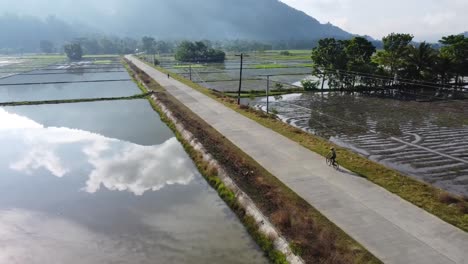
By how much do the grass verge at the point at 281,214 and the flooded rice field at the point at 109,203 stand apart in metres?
0.59

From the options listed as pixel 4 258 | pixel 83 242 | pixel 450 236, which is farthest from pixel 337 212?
pixel 4 258

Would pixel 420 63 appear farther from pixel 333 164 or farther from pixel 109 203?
pixel 109 203

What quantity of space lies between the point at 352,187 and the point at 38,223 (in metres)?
15.0

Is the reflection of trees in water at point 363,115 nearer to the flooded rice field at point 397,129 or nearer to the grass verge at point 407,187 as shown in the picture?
the flooded rice field at point 397,129

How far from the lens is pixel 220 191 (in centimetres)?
1967

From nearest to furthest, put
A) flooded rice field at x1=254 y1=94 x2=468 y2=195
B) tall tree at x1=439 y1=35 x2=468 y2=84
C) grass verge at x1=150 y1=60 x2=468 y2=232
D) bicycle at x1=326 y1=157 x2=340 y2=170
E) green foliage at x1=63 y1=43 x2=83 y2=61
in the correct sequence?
1. grass verge at x1=150 y1=60 x2=468 y2=232
2. bicycle at x1=326 y1=157 x2=340 y2=170
3. flooded rice field at x1=254 y1=94 x2=468 y2=195
4. tall tree at x1=439 y1=35 x2=468 y2=84
5. green foliage at x1=63 y1=43 x2=83 y2=61

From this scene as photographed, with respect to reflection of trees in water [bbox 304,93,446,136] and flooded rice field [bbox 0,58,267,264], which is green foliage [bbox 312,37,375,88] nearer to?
reflection of trees in water [bbox 304,93,446,136]

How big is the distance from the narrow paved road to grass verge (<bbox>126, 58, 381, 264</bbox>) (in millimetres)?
522

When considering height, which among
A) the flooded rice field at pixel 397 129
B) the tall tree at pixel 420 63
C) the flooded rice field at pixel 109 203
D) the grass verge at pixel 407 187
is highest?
the tall tree at pixel 420 63

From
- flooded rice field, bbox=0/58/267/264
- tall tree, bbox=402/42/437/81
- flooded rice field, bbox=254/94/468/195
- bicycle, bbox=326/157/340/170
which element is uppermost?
tall tree, bbox=402/42/437/81

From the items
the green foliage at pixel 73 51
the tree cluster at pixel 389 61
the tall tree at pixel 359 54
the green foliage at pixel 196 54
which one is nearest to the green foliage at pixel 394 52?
the tree cluster at pixel 389 61

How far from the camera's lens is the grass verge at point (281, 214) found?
502 inches

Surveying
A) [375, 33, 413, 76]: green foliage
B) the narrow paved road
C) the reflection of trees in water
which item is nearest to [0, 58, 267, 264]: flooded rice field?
the narrow paved road

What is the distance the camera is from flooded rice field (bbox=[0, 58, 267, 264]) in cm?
1452
